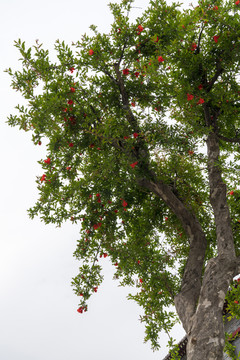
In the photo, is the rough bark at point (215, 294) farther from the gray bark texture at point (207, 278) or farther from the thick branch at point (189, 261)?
the thick branch at point (189, 261)

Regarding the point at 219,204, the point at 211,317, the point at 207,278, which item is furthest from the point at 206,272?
the point at 219,204

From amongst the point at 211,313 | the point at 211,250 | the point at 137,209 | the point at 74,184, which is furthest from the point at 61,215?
the point at 211,250

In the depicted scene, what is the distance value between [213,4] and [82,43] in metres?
3.55

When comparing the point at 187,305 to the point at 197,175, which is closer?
the point at 187,305

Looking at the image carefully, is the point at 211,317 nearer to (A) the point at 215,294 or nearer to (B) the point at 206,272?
(A) the point at 215,294

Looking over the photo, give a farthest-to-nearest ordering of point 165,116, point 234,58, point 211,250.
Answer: point 211,250
point 165,116
point 234,58

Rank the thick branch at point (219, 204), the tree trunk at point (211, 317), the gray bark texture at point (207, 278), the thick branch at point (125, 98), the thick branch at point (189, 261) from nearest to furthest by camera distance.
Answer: the tree trunk at point (211, 317), the gray bark texture at point (207, 278), the thick branch at point (189, 261), the thick branch at point (219, 204), the thick branch at point (125, 98)

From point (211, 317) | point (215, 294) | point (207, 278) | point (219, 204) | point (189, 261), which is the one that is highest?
point (219, 204)

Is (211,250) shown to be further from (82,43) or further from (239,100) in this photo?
(82,43)

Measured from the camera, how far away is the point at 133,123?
8.52 metres

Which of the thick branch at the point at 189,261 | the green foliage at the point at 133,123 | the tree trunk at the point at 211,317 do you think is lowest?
the tree trunk at the point at 211,317

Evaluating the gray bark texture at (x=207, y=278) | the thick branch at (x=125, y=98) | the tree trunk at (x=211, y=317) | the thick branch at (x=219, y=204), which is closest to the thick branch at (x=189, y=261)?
the gray bark texture at (x=207, y=278)

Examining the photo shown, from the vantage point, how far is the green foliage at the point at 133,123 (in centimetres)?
775

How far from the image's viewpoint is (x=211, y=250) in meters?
10.3
